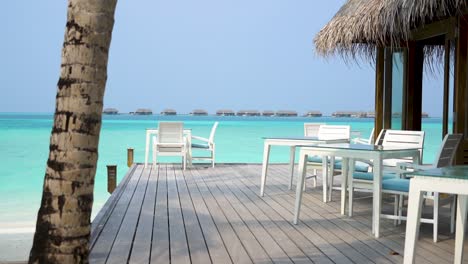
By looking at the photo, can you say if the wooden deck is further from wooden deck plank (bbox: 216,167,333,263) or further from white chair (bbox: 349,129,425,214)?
white chair (bbox: 349,129,425,214)

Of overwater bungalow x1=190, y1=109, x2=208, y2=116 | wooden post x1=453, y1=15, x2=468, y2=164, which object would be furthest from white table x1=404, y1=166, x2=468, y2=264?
overwater bungalow x1=190, y1=109, x2=208, y2=116

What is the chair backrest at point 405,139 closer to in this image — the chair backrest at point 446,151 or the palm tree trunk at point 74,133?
the chair backrest at point 446,151

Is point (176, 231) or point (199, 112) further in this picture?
point (199, 112)

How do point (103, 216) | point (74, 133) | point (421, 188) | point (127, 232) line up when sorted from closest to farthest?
point (74, 133), point (421, 188), point (127, 232), point (103, 216)

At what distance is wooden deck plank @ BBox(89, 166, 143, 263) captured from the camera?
3512 mm

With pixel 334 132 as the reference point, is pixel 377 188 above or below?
below

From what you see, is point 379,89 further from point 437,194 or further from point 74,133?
point 74,133

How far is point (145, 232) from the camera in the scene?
425cm

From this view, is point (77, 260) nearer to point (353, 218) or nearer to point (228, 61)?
point (353, 218)

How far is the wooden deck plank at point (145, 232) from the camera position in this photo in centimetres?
350

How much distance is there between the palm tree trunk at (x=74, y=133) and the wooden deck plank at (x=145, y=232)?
146 cm

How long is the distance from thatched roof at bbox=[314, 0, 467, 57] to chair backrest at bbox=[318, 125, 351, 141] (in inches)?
40.4

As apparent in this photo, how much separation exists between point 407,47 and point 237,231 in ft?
14.3

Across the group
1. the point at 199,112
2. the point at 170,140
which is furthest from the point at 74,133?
the point at 199,112
